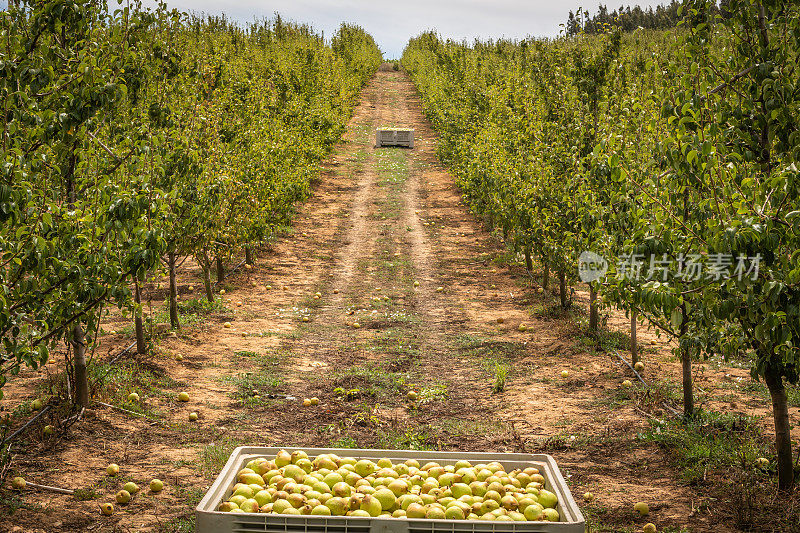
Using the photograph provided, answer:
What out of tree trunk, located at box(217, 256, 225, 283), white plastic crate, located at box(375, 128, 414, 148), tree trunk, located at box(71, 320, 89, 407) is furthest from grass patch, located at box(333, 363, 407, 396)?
white plastic crate, located at box(375, 128, 414, 148)

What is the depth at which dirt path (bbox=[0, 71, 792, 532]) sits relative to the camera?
6.35 m

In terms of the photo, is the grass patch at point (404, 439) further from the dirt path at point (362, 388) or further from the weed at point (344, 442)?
the weed at point (344, 442)

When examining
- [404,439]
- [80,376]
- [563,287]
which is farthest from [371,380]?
[563,287]

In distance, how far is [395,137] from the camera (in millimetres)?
34750

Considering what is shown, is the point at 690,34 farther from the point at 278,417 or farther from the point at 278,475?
the point at 278,417

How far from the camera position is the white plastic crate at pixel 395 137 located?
34.6 meters

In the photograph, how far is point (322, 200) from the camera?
24.1m

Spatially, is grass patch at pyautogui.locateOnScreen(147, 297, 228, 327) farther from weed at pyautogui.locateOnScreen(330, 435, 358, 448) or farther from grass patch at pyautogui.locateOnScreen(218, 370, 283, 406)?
weed at pyautogui.locateOnScreen(330, 435, 358, 448)

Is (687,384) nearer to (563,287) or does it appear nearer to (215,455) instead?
(563,287)

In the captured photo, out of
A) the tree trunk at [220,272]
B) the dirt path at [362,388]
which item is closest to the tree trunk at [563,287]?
the dirt path at [362,388]

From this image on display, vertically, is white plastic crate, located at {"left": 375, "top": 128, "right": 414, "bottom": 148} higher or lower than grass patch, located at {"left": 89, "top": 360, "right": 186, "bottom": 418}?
higher

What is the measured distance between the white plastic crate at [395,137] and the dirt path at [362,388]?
58.3 feet

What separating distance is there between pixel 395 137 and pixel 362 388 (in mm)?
27004

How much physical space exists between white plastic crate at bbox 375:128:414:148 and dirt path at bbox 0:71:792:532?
1777cm
